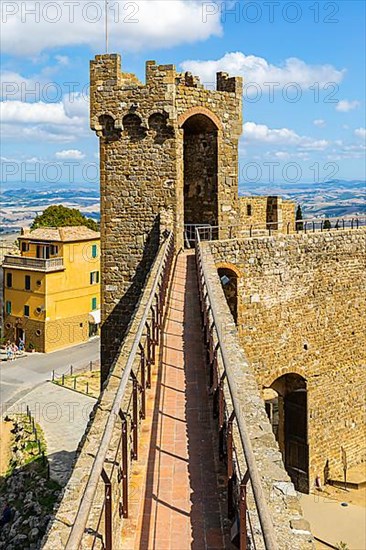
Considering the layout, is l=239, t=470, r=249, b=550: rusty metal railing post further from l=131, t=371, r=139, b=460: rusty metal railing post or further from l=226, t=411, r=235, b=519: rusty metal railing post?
l=131, t=371, r=139, b=460: rusty metal railing post

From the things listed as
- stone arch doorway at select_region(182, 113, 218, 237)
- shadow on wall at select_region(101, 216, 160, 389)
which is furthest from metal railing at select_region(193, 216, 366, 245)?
shadow on wall at select_region(101, 216, 160, 389)

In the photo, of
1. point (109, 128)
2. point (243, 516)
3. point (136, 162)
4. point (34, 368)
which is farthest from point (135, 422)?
point (34, 368)

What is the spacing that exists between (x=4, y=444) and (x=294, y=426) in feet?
52.3

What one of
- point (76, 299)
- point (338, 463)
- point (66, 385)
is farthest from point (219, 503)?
point (76, 299)

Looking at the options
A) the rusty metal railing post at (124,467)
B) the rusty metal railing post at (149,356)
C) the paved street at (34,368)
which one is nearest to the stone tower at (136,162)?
the rusty metal railing post at (149,356)

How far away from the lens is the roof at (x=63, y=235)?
1452 inches

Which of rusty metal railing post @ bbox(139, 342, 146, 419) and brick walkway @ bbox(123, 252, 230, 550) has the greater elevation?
rusty metal railing post @ bbox(139, 342, 146, 419)

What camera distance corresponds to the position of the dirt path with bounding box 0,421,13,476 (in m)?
24.6

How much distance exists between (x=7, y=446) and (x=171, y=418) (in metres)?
22.1

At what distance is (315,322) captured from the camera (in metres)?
13.6

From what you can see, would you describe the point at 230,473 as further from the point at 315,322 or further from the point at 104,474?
the point at 315,322

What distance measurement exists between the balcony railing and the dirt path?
10.9 meters

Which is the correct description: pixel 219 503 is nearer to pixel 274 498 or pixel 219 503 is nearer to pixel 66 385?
pixel 274 498

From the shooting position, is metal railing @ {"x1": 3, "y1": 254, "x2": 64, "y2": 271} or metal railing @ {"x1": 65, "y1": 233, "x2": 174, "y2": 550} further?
metal railing @ {"x1": 3, "y1": 254, "x2": 64, "y2": 271}
